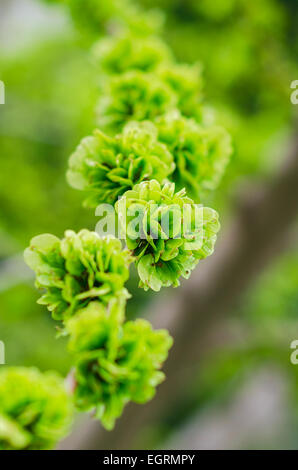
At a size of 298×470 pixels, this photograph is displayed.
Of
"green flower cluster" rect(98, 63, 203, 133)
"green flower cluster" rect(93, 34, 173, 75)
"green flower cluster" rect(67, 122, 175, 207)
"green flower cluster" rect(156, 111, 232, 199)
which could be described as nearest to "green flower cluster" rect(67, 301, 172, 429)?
"green flower cluster" rect(67, 122, 175, 207)

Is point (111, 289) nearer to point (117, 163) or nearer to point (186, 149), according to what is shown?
point (117, 163)

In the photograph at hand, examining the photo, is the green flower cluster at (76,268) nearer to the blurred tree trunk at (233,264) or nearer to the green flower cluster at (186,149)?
the green flower cluster at (186,149)

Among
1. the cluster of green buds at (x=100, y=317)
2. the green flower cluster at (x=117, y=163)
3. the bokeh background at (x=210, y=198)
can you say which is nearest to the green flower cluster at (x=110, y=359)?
the cluster of green buds at (x=100, y=317)

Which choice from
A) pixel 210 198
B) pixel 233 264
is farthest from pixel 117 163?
pixel 210 198

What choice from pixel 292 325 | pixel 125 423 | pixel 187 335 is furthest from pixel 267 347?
pixel 125 423

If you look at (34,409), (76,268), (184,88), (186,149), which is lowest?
(34,409)

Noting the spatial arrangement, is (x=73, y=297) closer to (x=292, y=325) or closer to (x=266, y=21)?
(x=292, y=325)

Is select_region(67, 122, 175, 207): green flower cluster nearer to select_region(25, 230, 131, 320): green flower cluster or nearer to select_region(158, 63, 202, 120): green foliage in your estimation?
select_region(25, 230, 131, 320): green flower cluster
